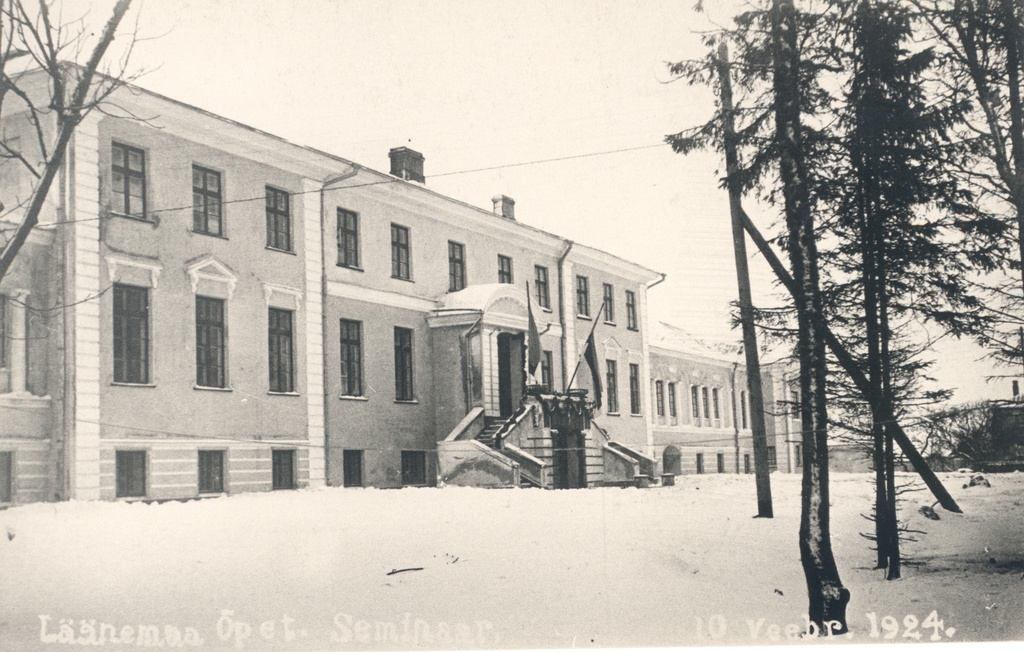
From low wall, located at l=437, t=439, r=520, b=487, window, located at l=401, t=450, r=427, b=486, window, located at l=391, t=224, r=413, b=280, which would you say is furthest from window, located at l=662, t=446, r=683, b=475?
window, located at l=391, t=224, r=413, b=280

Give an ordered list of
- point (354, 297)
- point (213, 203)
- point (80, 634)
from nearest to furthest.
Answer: point (80, 634), point (213, 203), point (354, 297)

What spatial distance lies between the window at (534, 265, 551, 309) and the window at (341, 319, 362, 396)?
322 centimetres

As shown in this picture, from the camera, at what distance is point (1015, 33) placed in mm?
6734

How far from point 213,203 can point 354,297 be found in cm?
239

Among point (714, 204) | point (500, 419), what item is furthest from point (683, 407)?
point (500, 419)

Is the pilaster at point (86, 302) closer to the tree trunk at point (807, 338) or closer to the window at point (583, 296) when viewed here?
the window at point (583, 296)

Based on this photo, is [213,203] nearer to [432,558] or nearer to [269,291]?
[269,291]

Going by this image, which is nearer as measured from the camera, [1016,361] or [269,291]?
[1016,361]

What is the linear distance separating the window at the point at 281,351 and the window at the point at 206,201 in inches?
49.5

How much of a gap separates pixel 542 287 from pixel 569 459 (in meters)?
2.85

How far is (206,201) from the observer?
9.70 meters

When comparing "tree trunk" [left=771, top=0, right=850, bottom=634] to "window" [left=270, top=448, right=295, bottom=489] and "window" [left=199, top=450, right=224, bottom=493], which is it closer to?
"window" [left=199, top=450, right=224, bottom=493]

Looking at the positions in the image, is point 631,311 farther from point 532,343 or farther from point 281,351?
point 281,351

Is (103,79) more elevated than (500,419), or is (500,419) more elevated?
(103,79)
